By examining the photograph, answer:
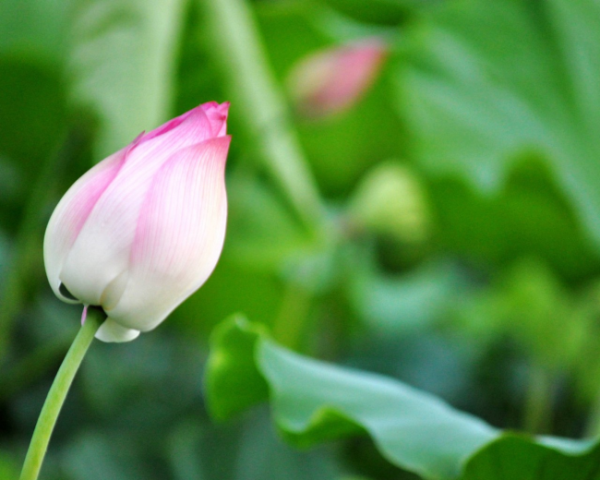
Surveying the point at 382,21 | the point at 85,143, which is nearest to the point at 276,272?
the point at 85,143

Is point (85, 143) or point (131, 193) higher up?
point (131, 193)

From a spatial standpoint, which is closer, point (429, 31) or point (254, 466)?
point (254, 466)

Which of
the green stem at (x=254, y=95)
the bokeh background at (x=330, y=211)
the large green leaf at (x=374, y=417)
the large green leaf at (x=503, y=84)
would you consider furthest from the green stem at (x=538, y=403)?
the large green leaf at (x=374, y=417)

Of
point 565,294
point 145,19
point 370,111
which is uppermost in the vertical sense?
point 145,19

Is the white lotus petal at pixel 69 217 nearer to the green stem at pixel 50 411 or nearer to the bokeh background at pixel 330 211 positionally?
the green stem at pixel 50 411

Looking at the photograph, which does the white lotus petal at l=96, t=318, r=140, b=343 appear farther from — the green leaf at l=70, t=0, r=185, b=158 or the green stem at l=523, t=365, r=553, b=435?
the green stem at l=523, t=365, r=553, b=435

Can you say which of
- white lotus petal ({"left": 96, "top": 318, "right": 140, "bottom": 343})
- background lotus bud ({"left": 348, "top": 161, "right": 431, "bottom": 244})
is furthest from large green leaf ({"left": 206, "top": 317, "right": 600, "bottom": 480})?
background lotus bud ({"left": 348, "top": 161, "right": 431, "bottom": 244})

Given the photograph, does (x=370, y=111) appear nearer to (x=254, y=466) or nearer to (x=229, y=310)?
(x=229, y=310)
